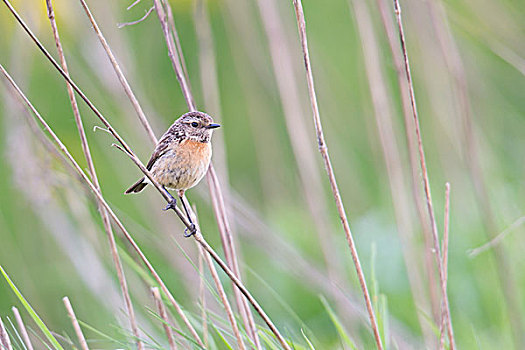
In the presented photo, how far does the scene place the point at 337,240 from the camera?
4008 millimetres

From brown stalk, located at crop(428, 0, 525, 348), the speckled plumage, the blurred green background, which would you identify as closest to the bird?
the speckled plumage

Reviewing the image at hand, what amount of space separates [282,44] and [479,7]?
1.14 m

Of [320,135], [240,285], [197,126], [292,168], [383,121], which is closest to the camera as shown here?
[240,285]

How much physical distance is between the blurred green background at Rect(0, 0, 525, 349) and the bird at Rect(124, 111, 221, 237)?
0.32m

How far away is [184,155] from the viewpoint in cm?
229

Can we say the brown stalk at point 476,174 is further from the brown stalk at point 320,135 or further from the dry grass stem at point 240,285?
the dry grass stem at point 240,285

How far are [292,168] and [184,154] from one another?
2030mm

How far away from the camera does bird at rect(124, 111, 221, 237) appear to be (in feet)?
7.32

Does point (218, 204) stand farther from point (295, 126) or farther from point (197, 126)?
point (295, 126)

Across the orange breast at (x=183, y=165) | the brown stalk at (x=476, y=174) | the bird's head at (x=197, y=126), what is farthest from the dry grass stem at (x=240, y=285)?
the brown stalk at (x=476, y=174)

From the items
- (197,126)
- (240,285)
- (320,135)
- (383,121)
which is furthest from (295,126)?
(240,285)

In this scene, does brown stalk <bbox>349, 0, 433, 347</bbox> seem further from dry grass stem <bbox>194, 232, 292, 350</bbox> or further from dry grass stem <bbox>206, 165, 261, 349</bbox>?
dry grass stem <bbox>194, 232, 292, 350</bbox>

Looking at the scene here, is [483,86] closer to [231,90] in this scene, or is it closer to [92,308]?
[231,90]

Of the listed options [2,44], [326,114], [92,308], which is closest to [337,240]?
[326,114]
